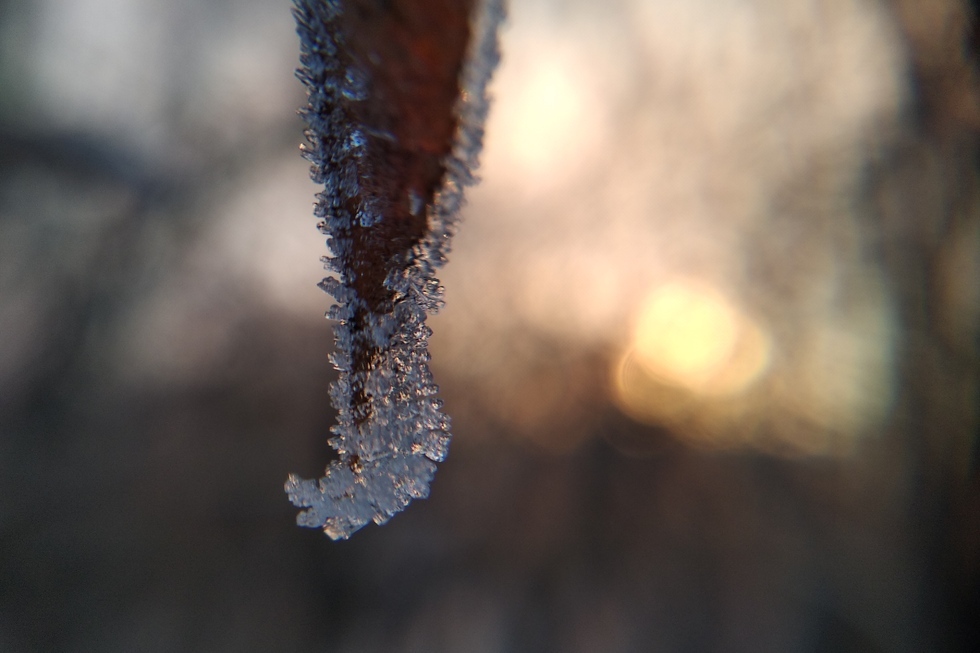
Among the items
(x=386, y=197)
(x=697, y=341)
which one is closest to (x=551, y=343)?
(x=697, y=341)

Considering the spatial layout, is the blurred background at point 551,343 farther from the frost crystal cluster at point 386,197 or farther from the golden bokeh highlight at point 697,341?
the frost crystal cluster at point 386,197

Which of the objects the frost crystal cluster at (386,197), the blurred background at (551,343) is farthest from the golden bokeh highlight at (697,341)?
the frost crystal cluster at (386,197)

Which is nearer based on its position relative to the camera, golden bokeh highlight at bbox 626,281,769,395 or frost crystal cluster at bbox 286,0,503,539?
frost crystal cluster at bbox 286,0,503,539

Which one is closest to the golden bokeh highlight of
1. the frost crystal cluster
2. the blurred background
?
the blurred background

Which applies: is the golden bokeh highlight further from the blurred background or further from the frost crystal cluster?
the frost crystal cluster

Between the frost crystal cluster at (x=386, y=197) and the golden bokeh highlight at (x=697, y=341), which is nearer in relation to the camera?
the frost crystal cluster at (x=386, y=197)
